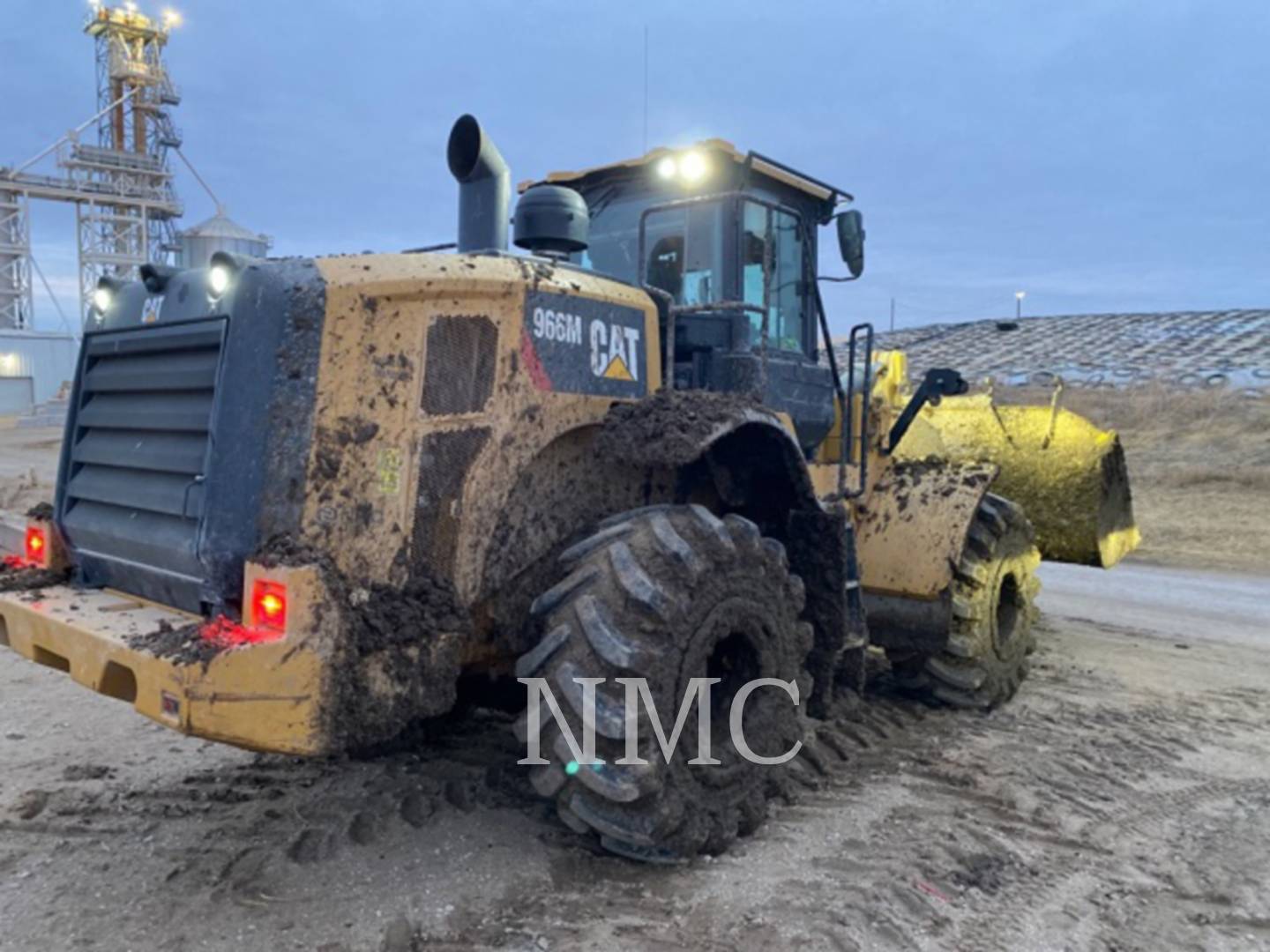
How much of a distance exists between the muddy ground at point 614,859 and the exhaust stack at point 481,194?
236cm

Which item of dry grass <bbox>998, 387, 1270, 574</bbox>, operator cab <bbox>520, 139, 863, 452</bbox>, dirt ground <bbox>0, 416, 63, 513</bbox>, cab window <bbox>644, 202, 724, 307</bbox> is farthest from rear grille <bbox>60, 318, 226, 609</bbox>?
dry grass <bbox>998, 387, 1270, 574</bbox>

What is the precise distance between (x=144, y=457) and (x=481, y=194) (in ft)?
5.96

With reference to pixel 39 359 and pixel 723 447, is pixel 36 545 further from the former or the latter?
pixel 39 359

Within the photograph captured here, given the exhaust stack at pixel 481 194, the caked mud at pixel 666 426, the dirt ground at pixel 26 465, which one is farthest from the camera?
the dirt ground at pixel 26 465

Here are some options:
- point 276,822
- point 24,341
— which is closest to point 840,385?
point 276,822

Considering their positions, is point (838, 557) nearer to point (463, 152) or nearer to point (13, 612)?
point (463, 152)

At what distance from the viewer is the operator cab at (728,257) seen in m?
4.95

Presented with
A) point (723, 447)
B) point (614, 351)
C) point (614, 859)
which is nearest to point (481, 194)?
point (614, 351)

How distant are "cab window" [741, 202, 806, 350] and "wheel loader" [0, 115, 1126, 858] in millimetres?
113

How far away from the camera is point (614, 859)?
3.72 meters

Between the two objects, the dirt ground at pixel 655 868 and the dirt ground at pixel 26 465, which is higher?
the dirt ground at pixel 26 465

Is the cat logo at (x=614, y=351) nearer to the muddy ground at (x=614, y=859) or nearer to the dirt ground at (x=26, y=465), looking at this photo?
the muddy ground at (x=614, y=859)

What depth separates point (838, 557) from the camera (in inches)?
193

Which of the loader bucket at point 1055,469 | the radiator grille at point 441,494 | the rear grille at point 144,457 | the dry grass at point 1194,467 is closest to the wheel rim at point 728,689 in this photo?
the radiator grille at point 441,494
